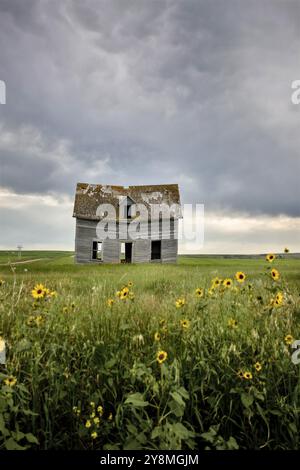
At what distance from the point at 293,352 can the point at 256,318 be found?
0.78m

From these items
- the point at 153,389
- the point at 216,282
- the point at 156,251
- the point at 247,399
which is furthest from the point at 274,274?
the point at 156,251

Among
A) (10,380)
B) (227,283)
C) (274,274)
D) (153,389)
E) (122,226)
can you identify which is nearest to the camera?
(153,389)

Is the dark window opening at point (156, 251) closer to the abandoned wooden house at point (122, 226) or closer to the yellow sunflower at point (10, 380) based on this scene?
the abandoned wooden house at point (122, 226)

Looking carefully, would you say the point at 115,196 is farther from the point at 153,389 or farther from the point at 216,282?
the point at 153,389

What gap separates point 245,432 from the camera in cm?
252

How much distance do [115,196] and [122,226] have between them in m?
3.78

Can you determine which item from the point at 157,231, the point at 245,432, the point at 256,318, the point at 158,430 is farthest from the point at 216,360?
the point at 157,231

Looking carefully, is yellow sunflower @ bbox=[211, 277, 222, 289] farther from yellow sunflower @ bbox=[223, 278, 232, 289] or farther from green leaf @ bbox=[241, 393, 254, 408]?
green leaf @ bbox=[241, 393, 254, 408]

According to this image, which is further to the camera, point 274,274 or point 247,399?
point 274,274

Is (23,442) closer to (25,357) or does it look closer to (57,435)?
(57,435)

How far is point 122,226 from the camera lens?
31266 mm

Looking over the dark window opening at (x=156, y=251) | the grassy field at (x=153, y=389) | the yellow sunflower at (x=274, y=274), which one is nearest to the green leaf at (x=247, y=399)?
the grassy field at (x=153, y=389)

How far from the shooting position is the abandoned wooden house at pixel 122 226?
1220 inches

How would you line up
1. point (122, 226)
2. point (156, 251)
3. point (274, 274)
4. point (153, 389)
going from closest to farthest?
point (153, 389)
point (274, 274)
point (122, 226)
point (156, 251)
